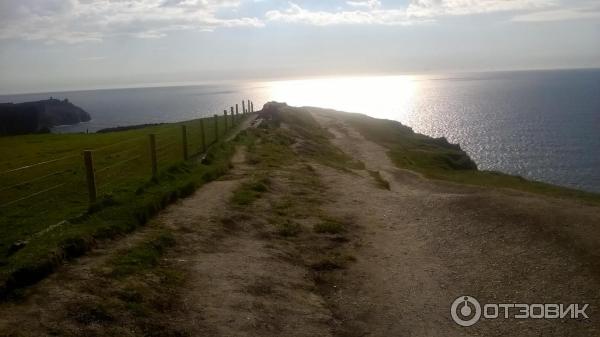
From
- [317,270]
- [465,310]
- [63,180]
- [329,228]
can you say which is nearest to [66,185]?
[63,180]

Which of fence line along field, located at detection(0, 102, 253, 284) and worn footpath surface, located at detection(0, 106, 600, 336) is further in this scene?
fence line along field, located at detection(0, 102, 253, 284)

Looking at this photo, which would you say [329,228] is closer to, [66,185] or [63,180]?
[66,185]

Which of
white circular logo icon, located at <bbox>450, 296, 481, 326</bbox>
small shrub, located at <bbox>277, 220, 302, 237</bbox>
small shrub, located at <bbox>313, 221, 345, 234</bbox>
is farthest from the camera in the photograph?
small shrub, located at <bbox>313, 221, 345, 234</bbox>

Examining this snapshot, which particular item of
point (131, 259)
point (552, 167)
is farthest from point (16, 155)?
point (552, 167)

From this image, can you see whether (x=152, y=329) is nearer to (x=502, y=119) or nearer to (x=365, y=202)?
(x=365, y=202)

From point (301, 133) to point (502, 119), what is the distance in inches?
4207

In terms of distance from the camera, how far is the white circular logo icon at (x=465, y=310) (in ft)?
34.9

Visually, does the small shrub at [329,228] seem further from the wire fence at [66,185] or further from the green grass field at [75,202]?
the wire fence at [66,185]

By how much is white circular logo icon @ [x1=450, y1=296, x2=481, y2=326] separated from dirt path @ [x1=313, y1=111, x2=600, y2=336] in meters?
0.15

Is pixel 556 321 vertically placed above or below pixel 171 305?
below

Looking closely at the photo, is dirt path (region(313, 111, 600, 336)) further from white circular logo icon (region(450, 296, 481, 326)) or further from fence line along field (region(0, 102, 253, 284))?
fence line along field (region(0, 102, 253, 284))

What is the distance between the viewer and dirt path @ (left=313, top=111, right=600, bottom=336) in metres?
10.4

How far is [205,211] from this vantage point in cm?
1595

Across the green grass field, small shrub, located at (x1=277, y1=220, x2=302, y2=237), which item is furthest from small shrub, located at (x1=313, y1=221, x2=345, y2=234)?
the green grass field
